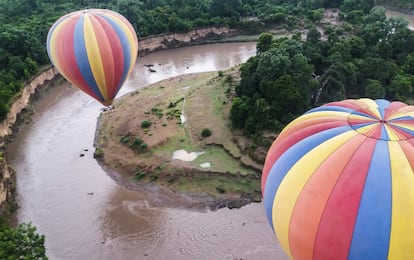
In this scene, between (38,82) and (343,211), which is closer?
(343,211)

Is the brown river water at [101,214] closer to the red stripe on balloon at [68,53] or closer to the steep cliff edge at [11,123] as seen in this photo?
the steep cliff edge at [11,123]

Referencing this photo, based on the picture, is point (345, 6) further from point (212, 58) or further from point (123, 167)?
point (123, 167)

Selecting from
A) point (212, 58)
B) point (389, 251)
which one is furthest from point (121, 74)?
point (212, 58)

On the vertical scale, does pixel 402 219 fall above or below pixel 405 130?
below

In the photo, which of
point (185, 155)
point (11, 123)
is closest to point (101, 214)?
point (185, 155)

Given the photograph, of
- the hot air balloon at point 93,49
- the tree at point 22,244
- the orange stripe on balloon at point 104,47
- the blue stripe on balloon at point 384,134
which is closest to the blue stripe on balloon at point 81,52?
the hot air balloon at point 93,49

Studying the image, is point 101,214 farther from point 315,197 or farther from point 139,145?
point 315,197
